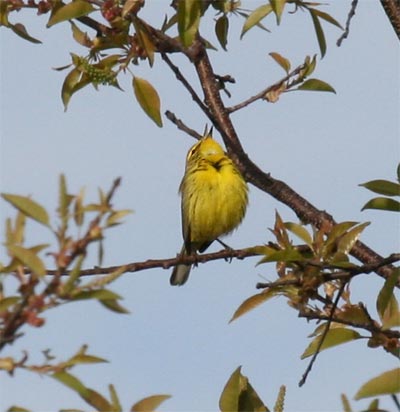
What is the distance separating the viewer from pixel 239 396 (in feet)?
9.92

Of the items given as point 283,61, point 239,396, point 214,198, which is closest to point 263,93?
point 283,61

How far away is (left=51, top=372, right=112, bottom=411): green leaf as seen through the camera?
2277mm

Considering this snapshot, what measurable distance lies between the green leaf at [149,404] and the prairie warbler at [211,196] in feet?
17.8

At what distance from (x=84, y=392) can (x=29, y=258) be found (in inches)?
14.0

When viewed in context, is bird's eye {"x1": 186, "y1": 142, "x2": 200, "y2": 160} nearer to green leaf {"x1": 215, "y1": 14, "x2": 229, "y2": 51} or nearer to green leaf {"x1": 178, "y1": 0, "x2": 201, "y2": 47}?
green leaf {"x1": 215, "y1": 14, "x2": 229, "y2": 51}

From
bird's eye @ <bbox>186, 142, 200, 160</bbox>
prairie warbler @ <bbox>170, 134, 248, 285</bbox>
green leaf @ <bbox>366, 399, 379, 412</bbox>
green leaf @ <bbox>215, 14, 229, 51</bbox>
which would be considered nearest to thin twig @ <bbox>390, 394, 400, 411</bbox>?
green leaf @ <bbox>366, 399, 379, 412</bbox>

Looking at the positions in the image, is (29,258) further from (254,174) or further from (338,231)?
(254,174)

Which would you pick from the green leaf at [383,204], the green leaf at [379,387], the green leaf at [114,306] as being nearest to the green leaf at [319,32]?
the green leaf at [383,204]

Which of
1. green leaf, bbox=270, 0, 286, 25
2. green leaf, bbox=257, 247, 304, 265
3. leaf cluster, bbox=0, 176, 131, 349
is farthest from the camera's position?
green leaf, bbox=270, 0, 286, 25

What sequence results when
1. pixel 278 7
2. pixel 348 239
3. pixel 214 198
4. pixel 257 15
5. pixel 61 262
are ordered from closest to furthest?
pixel 61 262
pixel 278 7
pixel 348 239
pixel 257 15
pixel 214 198

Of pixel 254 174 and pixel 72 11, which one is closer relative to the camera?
pixel 72 11

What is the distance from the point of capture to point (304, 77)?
4625mm

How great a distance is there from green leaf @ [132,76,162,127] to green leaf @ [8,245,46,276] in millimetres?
1823

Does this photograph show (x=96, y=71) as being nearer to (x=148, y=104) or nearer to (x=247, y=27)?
(x=148, y=104)
